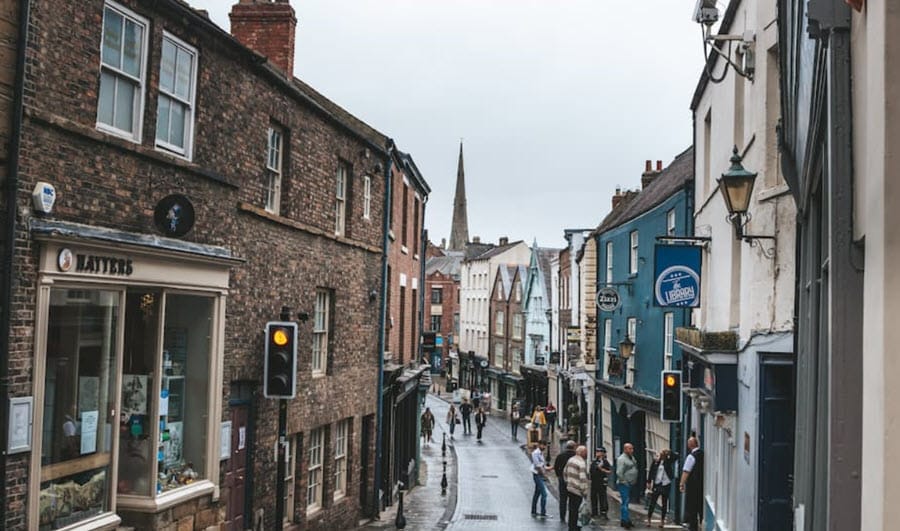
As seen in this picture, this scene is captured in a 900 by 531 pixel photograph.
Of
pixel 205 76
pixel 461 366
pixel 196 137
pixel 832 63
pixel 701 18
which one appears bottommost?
pixel 461 366

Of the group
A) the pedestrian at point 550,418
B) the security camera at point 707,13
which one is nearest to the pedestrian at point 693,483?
the security camera at point 707,13

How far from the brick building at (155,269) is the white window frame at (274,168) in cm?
3

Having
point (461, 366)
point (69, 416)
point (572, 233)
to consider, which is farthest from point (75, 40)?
point (461, 366)

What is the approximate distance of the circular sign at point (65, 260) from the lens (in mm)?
8508

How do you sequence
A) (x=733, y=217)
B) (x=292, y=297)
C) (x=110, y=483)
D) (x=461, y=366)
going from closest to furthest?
(x=110, y=483) → (x=733, y=217) → (x=292, y=297) → (x=461, y=366)

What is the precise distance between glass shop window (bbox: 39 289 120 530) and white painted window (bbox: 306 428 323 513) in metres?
7.11

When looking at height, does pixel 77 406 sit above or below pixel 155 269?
below

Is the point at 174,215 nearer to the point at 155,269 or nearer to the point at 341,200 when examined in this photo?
the point at 155,269

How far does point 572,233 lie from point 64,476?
36.4 meters

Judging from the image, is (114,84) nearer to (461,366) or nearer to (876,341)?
(876,341)

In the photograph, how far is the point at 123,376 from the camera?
32.0 ft

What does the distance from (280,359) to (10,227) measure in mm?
4458

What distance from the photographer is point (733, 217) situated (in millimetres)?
11266

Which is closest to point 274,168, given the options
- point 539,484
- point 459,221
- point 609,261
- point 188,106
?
point 188,106
